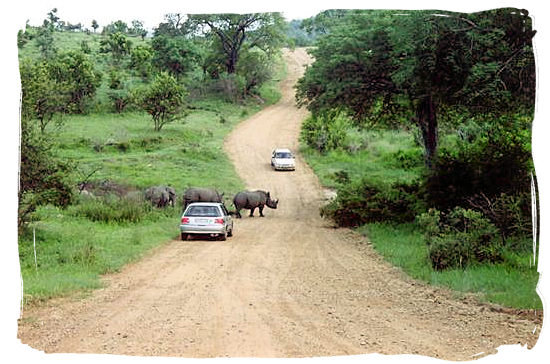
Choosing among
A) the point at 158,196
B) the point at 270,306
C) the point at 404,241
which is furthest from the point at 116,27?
the point at 404,241

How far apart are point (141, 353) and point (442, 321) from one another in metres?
3.17

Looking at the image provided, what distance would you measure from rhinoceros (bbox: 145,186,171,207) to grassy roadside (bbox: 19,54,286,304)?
0.54ft

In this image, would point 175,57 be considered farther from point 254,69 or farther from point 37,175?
point 37,175

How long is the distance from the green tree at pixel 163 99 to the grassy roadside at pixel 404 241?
3.00 metres

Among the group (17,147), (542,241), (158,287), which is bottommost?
(158,287)

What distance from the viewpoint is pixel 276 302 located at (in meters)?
7.26

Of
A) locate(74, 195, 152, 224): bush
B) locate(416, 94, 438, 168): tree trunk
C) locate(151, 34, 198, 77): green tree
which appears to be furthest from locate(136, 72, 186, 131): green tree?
locate(416, 94, 438, 168): tree trunk

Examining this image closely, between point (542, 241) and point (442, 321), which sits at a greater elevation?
point (542, 241)

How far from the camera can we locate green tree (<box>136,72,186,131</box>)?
9.76 meters

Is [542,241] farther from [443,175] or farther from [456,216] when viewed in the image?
[443,175]

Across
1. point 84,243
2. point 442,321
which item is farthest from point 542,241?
point 84,243

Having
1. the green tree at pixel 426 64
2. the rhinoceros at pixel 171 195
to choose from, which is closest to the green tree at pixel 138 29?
the green tree at pixel 426 64

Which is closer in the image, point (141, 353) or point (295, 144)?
point (141, 353)

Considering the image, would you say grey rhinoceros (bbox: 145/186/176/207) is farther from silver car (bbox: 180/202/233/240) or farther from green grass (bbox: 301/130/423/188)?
green grass (bbox: 301/130/423/188)
